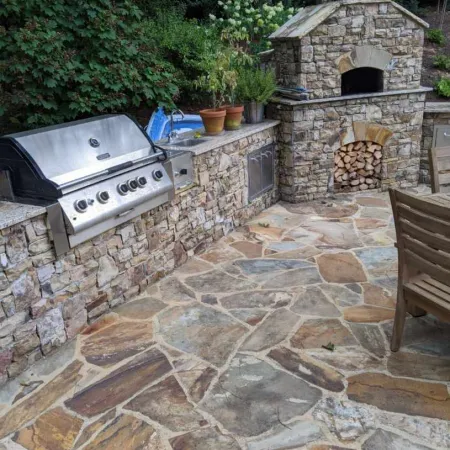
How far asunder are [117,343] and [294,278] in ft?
5.18

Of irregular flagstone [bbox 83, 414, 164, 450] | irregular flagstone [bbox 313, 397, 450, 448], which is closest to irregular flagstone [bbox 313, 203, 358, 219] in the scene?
irregular flagstone [bbox 313, 397, 450, 448]

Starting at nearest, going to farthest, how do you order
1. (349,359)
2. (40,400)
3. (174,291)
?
(40,400), (349,359), (174,291)

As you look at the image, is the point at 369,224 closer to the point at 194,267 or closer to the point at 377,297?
the point at 377,297

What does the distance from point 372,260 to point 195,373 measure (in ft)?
7.05

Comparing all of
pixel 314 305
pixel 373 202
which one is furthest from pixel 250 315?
pixel 373 202

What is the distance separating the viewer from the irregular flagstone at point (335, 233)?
478 centimetres

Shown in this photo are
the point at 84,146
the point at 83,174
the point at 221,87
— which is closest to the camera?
the point at 83,174

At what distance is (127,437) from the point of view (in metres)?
2.48

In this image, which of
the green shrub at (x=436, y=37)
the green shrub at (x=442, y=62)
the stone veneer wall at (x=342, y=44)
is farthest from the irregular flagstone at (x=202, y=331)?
the green shrub at (x=436, y=37)

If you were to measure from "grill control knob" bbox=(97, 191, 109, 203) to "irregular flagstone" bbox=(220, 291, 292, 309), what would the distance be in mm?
1183

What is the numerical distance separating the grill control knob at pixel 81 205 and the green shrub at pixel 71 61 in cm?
242

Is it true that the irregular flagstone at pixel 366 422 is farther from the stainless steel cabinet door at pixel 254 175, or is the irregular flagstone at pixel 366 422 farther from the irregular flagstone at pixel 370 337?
the stainless steel cabinet door at pixel 254 175

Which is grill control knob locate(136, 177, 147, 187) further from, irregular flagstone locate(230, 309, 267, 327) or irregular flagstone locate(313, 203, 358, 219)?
irregular flagstone locate(313, 203, 358, 219)

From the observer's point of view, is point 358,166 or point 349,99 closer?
point 349,99
